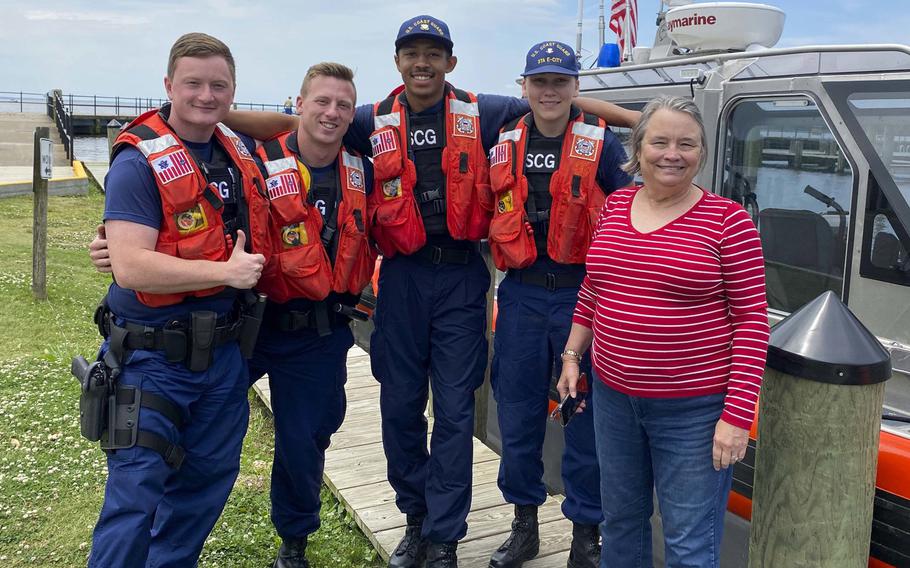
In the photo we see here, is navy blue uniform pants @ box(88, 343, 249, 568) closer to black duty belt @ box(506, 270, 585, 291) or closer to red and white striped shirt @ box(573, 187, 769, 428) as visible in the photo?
black duty belt @ box(506, 270, 585, 291)

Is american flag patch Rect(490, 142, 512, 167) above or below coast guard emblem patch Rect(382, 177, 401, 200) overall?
above

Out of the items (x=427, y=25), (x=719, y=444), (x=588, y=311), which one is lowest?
(x=719, y=444)

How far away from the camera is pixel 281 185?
8.91 feet

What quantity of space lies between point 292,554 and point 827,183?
262 centimetres

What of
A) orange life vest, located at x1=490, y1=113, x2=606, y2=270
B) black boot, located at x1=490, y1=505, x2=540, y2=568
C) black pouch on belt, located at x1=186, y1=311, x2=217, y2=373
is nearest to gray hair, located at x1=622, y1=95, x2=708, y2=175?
orange life vest, located at x1=490, y1=113, x2=606, y2=270

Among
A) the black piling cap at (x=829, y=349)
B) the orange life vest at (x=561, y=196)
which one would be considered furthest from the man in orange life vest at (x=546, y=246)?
the black piling cap at (x=829, y=349)

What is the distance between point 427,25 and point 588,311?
4.28 ft

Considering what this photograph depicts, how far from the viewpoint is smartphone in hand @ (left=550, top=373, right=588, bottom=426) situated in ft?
8.42

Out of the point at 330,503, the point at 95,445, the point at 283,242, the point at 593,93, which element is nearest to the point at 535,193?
the point at 283,242

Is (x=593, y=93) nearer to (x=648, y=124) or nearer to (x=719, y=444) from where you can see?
(x=648, y=124)

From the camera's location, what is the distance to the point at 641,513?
232cm

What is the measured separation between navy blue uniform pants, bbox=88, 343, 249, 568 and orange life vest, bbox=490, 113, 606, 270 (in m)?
1.12

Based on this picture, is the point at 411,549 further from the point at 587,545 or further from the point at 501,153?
the point at 501,153

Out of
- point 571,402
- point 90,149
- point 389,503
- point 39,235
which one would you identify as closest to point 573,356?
point 571,402
